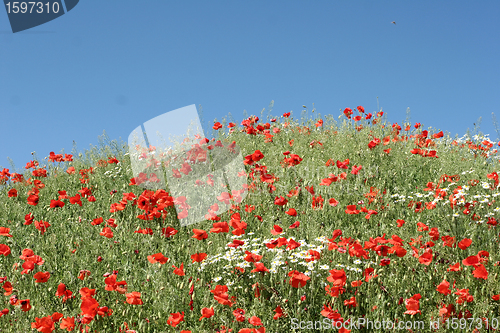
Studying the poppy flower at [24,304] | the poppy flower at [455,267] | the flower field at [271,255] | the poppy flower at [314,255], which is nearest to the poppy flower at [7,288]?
the flower field at [271,255]

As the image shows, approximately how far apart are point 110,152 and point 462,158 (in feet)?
24.2

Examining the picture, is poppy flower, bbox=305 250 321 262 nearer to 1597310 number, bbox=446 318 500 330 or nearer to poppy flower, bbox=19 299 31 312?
1597310 number, bbox=446 318 500 330

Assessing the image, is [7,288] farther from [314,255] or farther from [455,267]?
[455,267]

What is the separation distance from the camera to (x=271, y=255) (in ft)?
11.9

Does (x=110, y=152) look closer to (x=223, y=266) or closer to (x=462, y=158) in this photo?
(x=223, y=266)

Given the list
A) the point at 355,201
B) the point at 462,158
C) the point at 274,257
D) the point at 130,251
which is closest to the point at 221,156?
the point at 355,201

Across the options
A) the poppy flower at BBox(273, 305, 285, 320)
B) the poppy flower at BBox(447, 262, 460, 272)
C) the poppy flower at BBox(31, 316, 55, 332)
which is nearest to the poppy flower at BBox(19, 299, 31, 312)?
the poppy flower at BBox(31, 316, 55, 332)

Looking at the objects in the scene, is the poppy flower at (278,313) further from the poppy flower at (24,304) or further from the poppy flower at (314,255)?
the poppy flower at (24,304)

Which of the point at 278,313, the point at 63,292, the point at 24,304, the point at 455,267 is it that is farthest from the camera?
the point at 455,267

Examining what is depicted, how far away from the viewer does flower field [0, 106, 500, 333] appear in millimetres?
2887

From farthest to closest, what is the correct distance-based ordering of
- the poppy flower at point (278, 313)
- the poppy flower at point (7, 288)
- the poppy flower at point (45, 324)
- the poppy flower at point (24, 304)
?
the poppy flower at point (7, 288)
the poppy flower at point (24, 304)
the poppy flower at point (278, 313)
the poppy flower at point (45, 324)

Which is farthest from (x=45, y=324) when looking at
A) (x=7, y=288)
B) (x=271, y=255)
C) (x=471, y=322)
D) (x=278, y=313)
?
→ (x=471, y=322)

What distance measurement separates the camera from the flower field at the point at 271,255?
2887 millimetres

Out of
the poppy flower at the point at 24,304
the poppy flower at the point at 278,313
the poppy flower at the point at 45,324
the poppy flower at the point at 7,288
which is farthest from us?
the poppy flower at the point at 7,288
